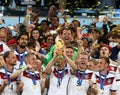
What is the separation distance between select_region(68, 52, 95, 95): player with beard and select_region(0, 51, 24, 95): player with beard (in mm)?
773

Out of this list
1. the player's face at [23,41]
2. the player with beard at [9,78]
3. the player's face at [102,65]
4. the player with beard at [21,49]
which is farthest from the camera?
the player's face at [23,41]

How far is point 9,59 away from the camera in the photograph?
6758 millimetres

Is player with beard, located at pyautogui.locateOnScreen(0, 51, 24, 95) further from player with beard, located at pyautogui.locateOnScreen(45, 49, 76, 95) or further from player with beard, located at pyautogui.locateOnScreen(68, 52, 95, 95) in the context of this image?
player with beard, located at pyautogui.locateOnScreen(68, 52, 95, 95)

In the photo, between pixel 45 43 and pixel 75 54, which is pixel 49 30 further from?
pixel 75 54

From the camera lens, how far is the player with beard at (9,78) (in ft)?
21.9

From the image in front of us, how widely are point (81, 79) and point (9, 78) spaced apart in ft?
3.48

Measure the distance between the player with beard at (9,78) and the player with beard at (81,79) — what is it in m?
0.77

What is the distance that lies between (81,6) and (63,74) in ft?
39.6

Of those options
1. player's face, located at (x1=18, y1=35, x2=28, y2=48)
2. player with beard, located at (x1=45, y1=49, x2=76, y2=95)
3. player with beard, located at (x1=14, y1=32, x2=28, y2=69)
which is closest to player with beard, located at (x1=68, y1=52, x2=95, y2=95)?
player with beard, located at (x1=45, y1=49, x2=76, y2=95)

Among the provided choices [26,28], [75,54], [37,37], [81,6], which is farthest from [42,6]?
[75,54]

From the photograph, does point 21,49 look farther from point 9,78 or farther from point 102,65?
point 102,65

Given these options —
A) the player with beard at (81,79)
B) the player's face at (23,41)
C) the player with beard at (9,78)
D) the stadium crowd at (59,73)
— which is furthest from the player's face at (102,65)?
the player's face at (23,41)

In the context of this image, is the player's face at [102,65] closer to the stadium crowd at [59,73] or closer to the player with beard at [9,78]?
the stadium crowd at [59,73]

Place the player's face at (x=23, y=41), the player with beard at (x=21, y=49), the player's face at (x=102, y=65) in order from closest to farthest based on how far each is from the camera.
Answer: the player's face at (x=102, y=65)
the player with beard at (x=21, y=49)
the player's face at (x=23, y=41)
